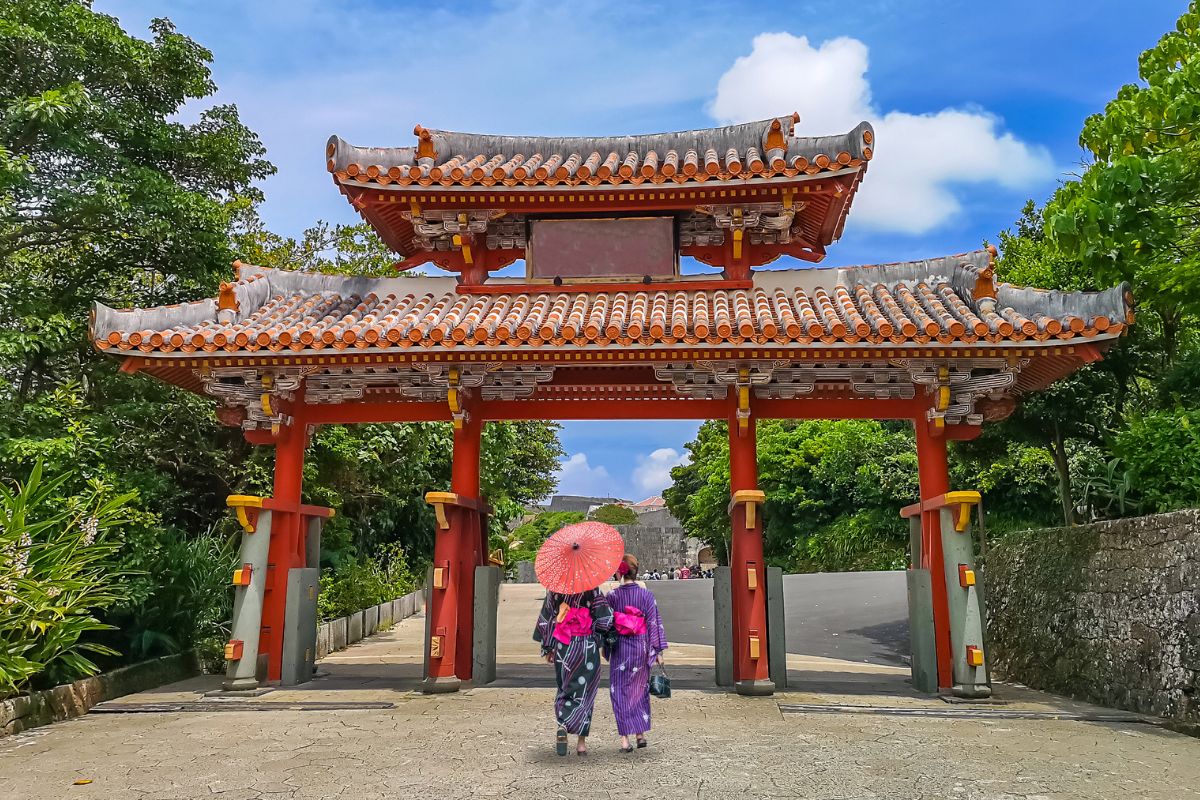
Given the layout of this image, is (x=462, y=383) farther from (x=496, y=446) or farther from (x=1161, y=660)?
(x=496, y=446)

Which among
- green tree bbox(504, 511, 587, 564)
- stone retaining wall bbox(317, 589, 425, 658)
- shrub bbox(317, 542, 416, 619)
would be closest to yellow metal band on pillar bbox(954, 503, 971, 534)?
stone retaining wall bbox(317, 589, 425, 658)

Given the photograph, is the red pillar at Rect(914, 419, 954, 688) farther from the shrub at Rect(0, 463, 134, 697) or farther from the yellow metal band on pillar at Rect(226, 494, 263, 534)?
the shrub at Rect(0, 463, 134, 697)

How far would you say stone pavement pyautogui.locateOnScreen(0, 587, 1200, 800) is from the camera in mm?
5246

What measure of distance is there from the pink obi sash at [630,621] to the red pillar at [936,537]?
406cm

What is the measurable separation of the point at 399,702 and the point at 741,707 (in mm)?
3257

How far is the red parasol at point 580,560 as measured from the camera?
5.72m

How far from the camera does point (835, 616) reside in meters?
17.9

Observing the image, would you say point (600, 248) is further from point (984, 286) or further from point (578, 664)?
point (578, 664)

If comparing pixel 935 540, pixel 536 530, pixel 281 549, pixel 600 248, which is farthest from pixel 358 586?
pixel 536 530

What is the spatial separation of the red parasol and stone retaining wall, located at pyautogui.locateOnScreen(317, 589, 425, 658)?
27.8 ft

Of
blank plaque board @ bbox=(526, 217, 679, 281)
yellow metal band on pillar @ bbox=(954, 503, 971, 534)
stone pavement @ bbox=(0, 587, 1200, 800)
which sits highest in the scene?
blank plaque board @ bbox=(526, 217, 679, 281)

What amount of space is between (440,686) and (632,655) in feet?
10.9

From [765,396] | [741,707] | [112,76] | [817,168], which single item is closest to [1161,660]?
[741,707]

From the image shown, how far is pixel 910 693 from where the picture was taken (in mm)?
8609
